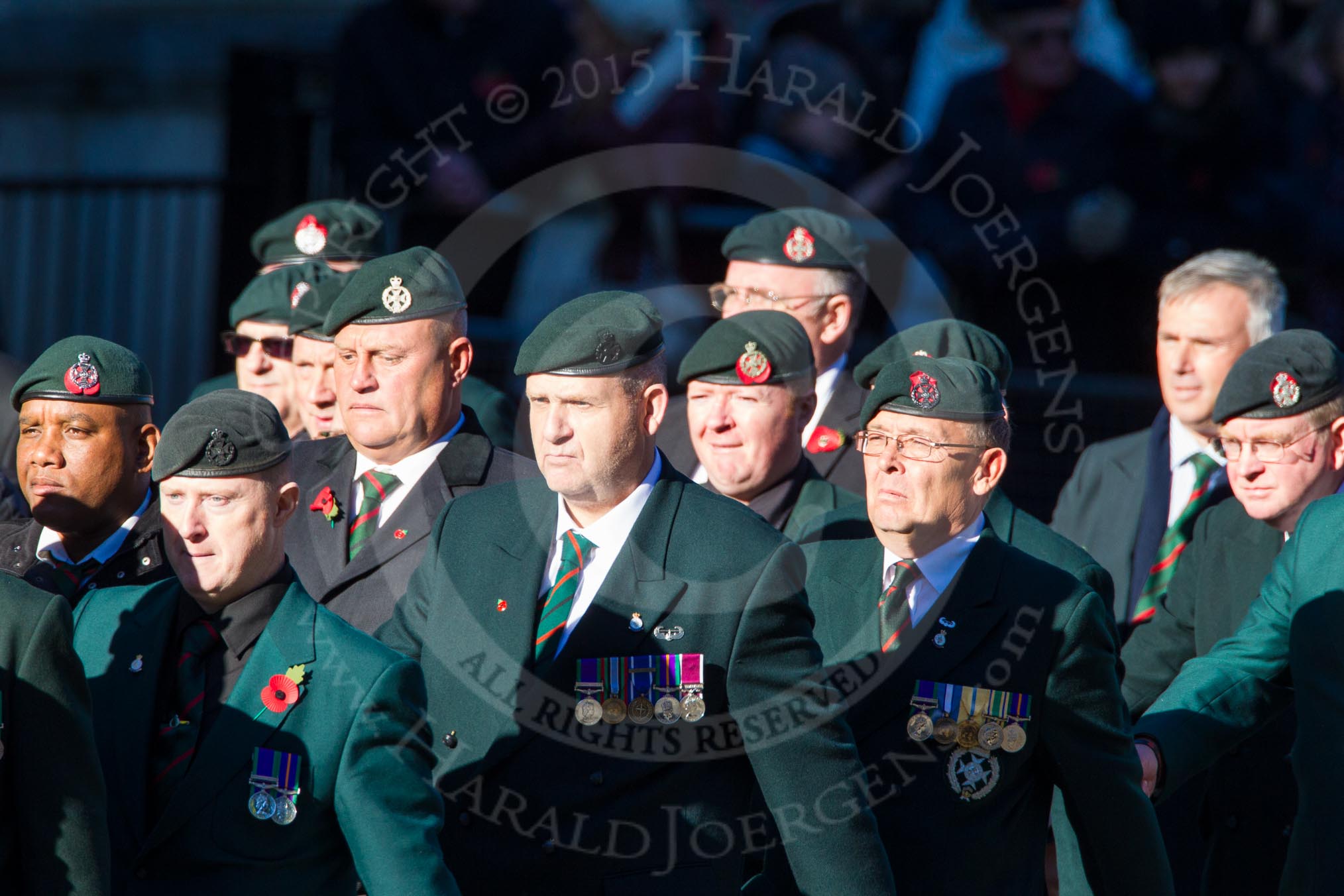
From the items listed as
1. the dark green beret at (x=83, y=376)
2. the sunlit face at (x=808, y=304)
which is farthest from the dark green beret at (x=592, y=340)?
the sunlit face at (x=808, y=304)

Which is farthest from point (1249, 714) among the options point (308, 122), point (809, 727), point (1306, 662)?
point (308, 122)

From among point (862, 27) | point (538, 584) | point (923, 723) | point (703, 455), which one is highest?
point (862, 27)

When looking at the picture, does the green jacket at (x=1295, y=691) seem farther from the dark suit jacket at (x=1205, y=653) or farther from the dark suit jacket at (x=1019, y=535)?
the dark suit jacket at (x=1205, y=653)

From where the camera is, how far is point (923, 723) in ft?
13.0

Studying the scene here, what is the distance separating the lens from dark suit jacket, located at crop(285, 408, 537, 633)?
15.1ft

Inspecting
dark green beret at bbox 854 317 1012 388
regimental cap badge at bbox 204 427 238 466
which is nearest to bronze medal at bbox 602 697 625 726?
regimental cap badge at bbox 204 427 238 466

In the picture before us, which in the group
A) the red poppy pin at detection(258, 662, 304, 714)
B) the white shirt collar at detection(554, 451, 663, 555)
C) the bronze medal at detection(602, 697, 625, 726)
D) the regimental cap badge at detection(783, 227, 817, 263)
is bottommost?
the bronze medal at detection(602, 697, 625, 726)

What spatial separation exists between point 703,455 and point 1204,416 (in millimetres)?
1616

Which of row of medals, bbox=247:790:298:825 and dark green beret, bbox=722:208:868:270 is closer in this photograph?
row of medals, bbox=247:790:298:825

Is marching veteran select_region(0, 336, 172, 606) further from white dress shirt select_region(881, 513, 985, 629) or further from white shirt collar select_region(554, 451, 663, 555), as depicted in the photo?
white dress shirt select_region(881, 513, 985, 629)

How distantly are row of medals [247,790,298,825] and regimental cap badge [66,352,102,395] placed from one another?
4.14 ft

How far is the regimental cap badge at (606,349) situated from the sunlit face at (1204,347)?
2493 millimetres

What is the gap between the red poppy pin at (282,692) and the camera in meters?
3.47

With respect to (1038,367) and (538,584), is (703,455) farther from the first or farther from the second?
(1038,367)
